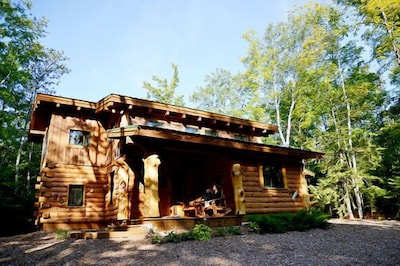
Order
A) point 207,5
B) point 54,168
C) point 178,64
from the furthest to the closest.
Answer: point 178,64
point 207,5
point 54,168

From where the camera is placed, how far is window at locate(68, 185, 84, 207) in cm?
1273

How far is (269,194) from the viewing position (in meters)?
12.7

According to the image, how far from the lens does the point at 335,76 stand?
79.3 ft

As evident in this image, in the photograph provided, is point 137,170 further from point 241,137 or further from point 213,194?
point 241,137

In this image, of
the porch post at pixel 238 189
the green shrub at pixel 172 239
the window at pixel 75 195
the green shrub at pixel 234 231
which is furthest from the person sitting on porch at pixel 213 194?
the window at pixel 75 195

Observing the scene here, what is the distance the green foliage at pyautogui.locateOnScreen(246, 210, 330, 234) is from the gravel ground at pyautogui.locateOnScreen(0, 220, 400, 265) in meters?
0.68

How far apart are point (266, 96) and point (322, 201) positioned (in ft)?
35.7

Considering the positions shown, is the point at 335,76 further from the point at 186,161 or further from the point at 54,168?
the point at 54,168

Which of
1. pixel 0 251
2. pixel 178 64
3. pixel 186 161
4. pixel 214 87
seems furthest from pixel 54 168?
pixel 214 87

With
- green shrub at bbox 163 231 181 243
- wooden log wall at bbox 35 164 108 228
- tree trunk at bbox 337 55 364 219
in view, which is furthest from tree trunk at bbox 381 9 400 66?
wooden log wall at bbox 35 164 108 228

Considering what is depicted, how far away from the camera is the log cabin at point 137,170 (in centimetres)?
1162

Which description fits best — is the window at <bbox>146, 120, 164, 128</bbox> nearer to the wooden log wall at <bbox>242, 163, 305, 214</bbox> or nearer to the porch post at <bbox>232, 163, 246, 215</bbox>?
the porch post at <bbox>232, 163, 246, 215</bbox>

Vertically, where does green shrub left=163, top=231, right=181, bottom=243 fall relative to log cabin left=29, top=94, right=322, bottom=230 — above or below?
below

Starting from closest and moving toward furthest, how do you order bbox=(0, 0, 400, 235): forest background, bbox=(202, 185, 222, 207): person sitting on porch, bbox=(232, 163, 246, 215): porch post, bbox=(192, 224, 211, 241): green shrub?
bbox=(192, 224, 211, 241): green shrub → bbox=(232, 163, 246, 215): porch post → bbox=(202, 185, 222, 207): person sitting on porch → bbox=(0, 0, 400, 235): forest background
